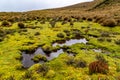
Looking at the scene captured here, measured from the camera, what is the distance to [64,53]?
26578 millimetres

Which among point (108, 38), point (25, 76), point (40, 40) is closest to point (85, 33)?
point (108, 38)

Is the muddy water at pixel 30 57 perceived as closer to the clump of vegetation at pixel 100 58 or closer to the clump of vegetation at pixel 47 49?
the clump of vegetation at pixel 47 49

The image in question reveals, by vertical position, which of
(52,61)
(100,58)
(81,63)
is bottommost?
(100,58)

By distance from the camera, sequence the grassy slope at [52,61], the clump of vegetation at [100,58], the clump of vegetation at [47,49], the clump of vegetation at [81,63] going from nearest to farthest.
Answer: the grassy slope at [52,61] → the clump of vegetation at [81,63] → the clump of vegetation at [100,58] → the clump of vegetation at [47,49]

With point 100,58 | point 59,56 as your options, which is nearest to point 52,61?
point 59,56

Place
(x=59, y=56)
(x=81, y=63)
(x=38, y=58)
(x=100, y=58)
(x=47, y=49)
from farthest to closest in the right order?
(x=47, y=49) → (x=59, y=56) → (x=38, y=58) → (x=100, y=58) → (x=81, y=63)

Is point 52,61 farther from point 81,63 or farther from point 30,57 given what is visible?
point 30,57

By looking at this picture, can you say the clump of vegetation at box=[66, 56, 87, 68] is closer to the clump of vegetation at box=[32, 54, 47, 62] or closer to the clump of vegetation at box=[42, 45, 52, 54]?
the clump of vegetation at box=[32, 54, 47, 62]

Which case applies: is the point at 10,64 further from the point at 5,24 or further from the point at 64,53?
the point at 5,24

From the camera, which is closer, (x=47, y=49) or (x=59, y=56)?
(x=59, y=56)

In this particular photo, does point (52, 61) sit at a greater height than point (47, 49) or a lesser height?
greater

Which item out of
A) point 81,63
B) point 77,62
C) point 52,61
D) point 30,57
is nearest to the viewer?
point 81,63

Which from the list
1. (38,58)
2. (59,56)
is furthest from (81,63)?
(38,58)

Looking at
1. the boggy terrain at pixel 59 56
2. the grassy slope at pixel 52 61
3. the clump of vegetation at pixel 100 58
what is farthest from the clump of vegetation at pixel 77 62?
the clump of vegetation at pixel 100 58
